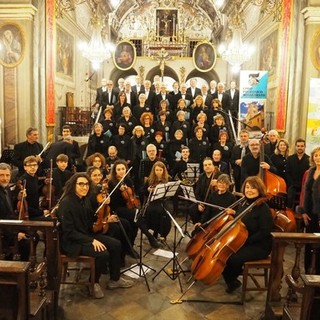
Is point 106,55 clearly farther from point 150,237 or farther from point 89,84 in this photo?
point 150,237

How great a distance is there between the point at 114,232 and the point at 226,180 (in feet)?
4.87

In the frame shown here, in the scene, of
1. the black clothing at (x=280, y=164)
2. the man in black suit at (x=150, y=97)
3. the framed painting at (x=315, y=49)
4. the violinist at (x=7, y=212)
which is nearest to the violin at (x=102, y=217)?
the violinist at (x=7, y=212)

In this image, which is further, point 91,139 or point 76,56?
point 76,56

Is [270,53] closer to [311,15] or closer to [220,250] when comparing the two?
[311,15]

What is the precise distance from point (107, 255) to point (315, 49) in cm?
676

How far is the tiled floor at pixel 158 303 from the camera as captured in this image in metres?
3.49

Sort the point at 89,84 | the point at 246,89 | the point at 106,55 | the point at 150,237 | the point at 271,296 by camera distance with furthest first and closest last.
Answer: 1. the point at 89,84
2. the point at 106,55
3. the point at 246,89
4. the point at 150,237
5. the point at 271,296

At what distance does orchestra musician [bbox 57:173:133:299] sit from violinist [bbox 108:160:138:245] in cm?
96

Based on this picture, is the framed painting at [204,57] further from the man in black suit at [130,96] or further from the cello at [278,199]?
the cello at [278,199]

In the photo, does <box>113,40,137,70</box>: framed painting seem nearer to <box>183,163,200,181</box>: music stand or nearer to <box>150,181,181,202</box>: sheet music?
<box>183,163,200,181</box>: music stand

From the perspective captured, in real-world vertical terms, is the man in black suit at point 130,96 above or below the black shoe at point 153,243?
above

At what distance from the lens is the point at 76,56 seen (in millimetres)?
12828

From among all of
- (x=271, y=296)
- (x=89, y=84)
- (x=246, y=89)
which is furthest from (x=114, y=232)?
(x=89, y=84)

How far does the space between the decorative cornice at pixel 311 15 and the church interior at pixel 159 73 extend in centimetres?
2
